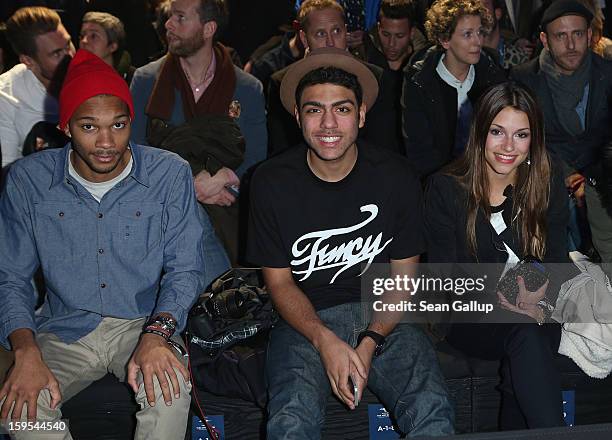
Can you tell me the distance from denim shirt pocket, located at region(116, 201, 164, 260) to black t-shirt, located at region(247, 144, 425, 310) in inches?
13.5

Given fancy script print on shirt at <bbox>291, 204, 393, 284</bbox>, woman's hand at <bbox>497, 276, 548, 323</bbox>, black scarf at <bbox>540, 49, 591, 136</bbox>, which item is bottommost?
woman's hand at <bbox>497, 276, 548, 323</bbox>

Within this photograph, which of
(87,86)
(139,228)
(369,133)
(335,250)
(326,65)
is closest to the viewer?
(87,86)

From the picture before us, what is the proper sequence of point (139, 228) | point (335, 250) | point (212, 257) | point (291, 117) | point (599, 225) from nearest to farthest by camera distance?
point (139, 228) → point (335, 250) → point (599, 225) → point (212, 257) → point (291, 117)

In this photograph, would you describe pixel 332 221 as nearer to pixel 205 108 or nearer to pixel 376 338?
pixel 376 338

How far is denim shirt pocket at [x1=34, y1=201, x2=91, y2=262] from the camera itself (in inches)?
112

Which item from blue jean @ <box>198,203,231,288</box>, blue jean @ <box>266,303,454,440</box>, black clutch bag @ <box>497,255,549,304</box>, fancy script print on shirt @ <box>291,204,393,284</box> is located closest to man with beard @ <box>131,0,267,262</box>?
blue jean @ <box>198,203,231,288</box>

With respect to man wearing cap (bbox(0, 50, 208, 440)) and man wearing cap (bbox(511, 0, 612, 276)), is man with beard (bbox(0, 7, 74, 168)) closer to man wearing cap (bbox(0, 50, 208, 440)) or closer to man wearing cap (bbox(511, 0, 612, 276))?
man wearing cap (bbox(0, 50, 208, 440))

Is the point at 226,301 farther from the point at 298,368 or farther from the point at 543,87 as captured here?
the point at 543,87

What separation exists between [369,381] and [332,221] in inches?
22.4

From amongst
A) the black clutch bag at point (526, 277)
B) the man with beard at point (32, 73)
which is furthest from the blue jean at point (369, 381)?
the man with beard at point (32, 73)

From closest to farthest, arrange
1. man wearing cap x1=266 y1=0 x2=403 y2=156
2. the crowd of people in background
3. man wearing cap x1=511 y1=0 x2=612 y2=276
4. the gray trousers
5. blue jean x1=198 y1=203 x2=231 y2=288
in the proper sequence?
the crowd of people in background, the gray trousers, blue jean x1=198 y1=203 x2=231 y2=288, man wearing cap x1=511 y1=0 x2=612 y2=276, man wearing cap x1=266 y1=0 x2=403 y2=156

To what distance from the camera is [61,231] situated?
2863mm

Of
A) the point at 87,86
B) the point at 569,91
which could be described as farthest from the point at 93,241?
the point at 569,91

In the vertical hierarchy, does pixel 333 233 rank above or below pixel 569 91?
below
